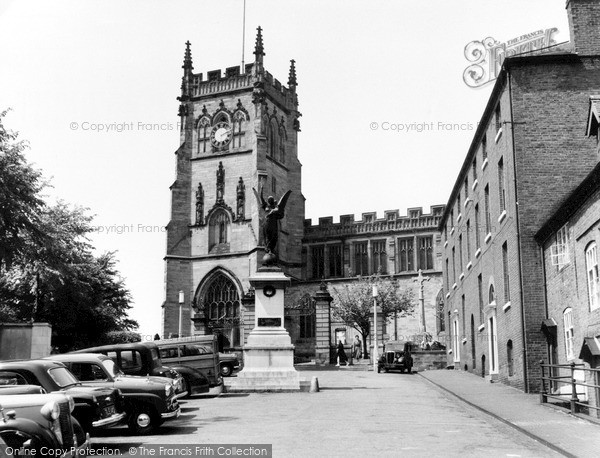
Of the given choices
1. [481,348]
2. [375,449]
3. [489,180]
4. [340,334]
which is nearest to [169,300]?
[340,334]

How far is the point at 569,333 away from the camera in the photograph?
65.4 feet

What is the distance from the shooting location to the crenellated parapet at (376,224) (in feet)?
207

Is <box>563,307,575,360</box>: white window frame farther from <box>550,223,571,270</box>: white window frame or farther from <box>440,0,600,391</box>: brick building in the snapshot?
<box>440,0,600,391</box>: brick building

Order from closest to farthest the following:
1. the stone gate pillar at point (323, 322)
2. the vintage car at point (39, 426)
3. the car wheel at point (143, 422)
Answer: the vintage car at point (39, 426) → the car wheel at point (143, 422) → the stone gate pillar at point (323, 322)

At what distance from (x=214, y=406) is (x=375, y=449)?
29.3 feet

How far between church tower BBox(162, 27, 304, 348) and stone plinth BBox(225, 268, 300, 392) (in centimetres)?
3177

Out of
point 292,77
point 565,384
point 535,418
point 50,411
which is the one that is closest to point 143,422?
point 50,411

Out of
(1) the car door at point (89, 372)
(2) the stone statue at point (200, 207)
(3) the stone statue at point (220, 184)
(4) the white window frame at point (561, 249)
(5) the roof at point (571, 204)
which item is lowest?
(1) the car door at point (89, 372)

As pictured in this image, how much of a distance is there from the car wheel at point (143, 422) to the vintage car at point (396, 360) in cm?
2602

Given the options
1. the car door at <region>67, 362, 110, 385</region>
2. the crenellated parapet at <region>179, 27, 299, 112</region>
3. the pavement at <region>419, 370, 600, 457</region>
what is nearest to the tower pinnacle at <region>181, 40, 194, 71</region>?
the crenellated parapet at <region>179, 27, 299, 112</region>

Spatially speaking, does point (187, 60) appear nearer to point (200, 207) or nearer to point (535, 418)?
point (200, 207)

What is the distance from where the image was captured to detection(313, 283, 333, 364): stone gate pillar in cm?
4022

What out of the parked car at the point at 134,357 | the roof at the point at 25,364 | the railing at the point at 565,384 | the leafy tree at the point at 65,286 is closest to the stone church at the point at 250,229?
the leafy tree at the point at 65,286

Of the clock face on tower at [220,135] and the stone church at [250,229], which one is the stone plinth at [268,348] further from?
the clock face on tower at [220,135]
